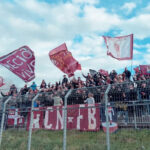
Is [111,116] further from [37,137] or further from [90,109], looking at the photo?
[37,137]

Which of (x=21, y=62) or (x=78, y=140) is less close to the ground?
(x=21, y=62)

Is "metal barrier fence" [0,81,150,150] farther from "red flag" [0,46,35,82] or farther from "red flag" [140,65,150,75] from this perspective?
"red flag" [140,65,150,75]

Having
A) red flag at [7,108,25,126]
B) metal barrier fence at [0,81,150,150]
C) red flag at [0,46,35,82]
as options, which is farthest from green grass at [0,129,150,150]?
red flag at [0,46,35,82]

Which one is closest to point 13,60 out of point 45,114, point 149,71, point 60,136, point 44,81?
point 44,81

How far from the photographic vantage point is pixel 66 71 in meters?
13.6

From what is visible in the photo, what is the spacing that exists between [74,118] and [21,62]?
5225 mm

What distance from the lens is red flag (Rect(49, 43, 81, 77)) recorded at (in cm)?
1325

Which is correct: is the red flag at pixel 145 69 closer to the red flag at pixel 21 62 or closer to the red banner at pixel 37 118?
the red flag at pixel 21 62

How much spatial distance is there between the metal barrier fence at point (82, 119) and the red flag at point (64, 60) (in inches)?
199

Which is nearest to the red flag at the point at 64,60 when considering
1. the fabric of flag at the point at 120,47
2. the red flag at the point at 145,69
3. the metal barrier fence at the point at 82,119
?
the fabric of flag at the point at 120,47

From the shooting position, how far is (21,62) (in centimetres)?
1091

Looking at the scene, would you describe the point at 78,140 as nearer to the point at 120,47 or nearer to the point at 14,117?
the point at 14,117

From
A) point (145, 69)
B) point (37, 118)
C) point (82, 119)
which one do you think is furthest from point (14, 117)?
point (145, 69)

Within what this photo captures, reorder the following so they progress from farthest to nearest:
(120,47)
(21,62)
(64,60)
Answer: (64,60) < (120,47) < (21,62)
